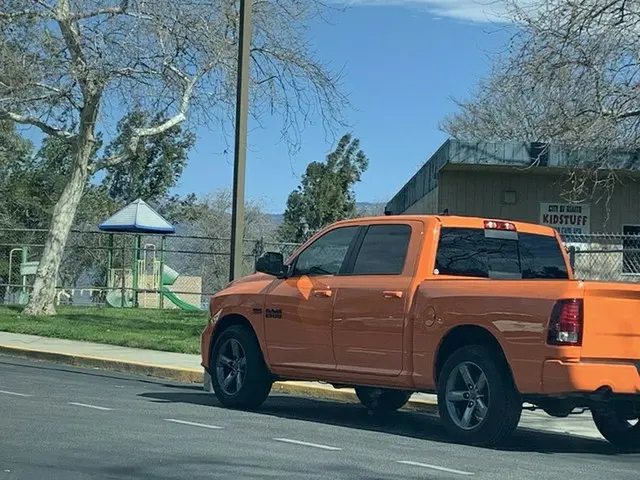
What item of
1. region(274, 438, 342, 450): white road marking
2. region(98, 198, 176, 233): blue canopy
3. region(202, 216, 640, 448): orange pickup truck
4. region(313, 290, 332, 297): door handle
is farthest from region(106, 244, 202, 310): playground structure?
region(274, 438, 342, 450): white road marking

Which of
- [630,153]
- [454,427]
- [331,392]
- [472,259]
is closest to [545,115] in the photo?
[630,153]

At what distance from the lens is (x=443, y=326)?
9.62 m

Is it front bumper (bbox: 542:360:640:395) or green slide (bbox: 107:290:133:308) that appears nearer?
front bumper (bbox: 542:360:640:395)

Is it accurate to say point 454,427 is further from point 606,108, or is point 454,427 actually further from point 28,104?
point 28,104

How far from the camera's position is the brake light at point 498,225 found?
34.9 feet

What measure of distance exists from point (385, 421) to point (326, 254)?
188 centimetres

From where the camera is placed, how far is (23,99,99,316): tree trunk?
23.9 m

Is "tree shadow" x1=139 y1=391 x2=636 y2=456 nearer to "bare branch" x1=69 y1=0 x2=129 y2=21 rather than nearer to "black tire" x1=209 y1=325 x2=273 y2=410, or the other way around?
"black tire" x1=209 y1=325 x2=273 y2=410

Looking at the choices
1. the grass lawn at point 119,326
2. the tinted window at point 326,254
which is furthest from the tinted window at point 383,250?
the grass lawn at point 119,326

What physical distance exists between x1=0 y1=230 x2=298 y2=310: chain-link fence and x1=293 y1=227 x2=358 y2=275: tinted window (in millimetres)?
15944

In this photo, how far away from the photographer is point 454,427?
9.55 meters

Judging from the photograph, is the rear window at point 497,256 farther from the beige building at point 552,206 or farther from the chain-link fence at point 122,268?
the chain-link fence at point 122,268

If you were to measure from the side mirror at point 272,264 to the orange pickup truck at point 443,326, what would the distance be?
2 centimetres

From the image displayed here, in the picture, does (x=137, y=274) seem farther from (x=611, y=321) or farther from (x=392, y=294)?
(x=611, y=321)
